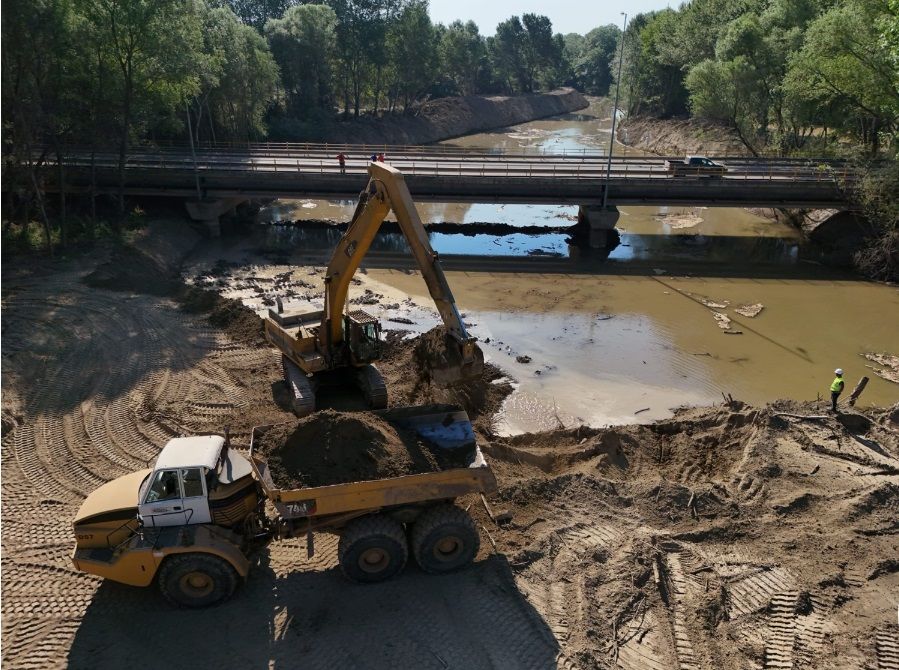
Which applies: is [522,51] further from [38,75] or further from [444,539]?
[444,539]

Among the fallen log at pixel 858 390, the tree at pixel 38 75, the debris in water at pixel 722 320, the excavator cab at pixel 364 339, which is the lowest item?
the fallen log at pixel 858 390

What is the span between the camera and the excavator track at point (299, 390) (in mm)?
13398

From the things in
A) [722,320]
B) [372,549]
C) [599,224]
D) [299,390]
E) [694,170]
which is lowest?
[372,549]

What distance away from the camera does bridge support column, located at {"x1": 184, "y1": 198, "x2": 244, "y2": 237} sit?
3008 centimetres

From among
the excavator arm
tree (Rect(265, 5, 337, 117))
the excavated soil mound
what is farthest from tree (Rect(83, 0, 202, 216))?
tree (Rect(265, 5, 337, 117))

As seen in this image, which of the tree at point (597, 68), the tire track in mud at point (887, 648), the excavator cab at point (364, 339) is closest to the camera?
the tire track in mud at point (887, 648)

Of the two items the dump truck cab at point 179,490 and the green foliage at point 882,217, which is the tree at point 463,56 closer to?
the green foliage at point 882,217

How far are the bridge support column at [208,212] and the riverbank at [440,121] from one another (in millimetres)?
24929

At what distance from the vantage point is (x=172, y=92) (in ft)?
89.4

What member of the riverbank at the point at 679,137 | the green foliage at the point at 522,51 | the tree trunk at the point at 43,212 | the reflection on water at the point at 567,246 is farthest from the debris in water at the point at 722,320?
the green foliage at the point at 522,51

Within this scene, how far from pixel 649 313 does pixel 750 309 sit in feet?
12.8

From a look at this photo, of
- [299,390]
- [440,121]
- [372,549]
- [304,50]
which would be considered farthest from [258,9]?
[372,549]

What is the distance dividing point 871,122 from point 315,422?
3825 centimetres

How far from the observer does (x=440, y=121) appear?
232 feet
